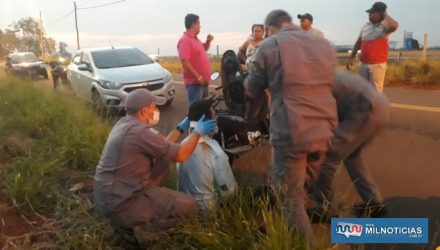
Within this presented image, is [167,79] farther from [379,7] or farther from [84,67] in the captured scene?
[379,7]

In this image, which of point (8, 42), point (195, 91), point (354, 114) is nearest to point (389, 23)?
point (195, 91)

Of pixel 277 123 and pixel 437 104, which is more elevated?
pixel 277 123

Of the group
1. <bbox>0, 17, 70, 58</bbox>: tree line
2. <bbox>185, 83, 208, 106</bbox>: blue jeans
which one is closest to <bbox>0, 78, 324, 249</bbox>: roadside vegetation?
<bbox>185, 83, 208, 106</bbox>: blue jeans

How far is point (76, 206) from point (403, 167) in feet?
12.3

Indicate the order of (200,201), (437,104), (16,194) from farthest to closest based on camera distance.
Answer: (437,104) → (16,194) → (200,201)

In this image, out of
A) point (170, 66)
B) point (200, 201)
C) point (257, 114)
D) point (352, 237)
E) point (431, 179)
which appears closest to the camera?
point (352, 237)

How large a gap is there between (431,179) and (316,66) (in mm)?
2503

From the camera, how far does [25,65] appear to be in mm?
26047

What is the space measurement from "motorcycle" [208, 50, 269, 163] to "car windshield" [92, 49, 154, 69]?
5857 millimetres

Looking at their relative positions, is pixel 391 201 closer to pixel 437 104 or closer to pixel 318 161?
pixel 318 161

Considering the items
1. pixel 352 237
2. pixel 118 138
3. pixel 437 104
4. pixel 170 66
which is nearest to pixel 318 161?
pixel 352 237

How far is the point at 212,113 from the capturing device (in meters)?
4.44

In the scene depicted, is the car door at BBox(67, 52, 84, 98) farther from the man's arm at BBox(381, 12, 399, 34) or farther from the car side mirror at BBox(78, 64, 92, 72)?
the man's arm at BBox(381, 12, 399, 34)

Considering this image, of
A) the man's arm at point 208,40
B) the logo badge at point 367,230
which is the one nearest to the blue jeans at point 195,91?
the man's arm at point 208,40
